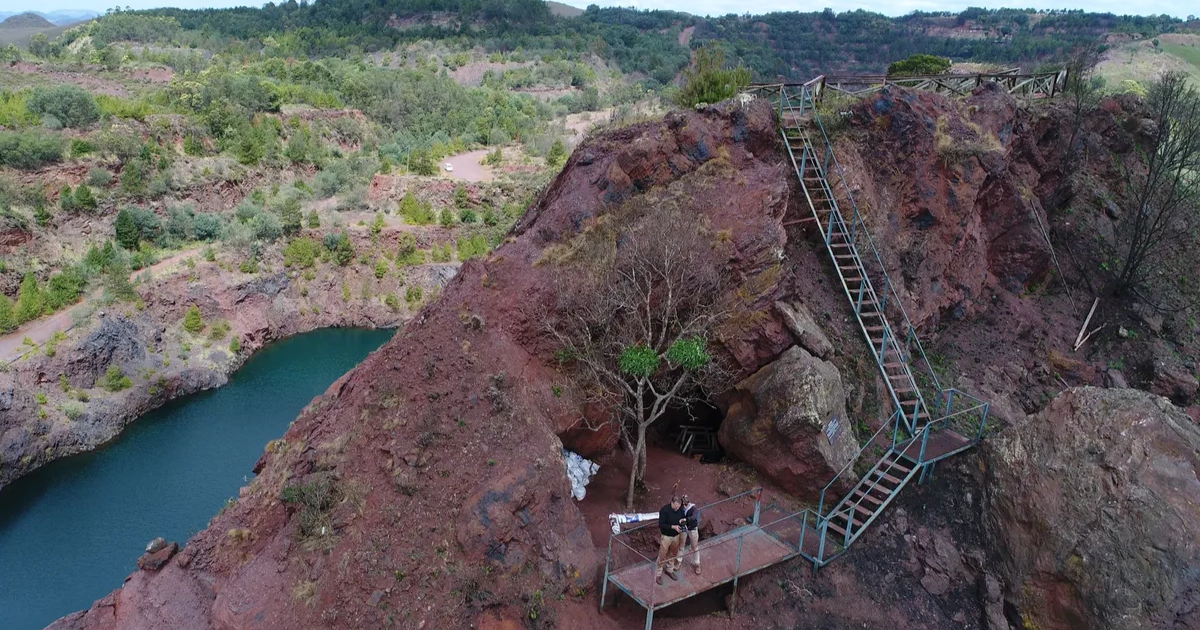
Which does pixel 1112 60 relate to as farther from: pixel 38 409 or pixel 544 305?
pixel 38 409

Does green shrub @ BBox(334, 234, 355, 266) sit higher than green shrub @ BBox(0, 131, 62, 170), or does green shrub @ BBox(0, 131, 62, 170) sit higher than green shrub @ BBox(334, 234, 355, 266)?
green shrub @ BBox(0, 131, 62, 170)

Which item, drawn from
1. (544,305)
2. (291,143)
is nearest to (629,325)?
(544,305)

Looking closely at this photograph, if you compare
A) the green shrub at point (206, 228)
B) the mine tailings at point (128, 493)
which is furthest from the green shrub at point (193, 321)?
the green shrub at point (206, 228)

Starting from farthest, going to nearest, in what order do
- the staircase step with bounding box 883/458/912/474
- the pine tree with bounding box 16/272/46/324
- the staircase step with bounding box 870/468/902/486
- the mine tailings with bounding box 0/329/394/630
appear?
the pine tree with bounding box 16/272/46/324 → the mine tailings with bounding box 0/329/394/630 → the staircase step with bounding box 883/458/912/474 → the staircase step with bounding box 870/468/902/486

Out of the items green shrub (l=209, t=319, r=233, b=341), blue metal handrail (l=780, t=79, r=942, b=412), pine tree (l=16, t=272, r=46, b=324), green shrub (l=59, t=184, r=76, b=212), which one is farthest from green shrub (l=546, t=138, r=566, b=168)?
blue metal handrail (l=780, t=79, r=942, b=412)

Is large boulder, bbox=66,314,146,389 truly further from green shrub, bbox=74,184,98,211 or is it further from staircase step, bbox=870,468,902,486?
staircase step, bbox=870,468,902,486

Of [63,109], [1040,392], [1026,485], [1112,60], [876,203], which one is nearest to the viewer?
[1026,485]

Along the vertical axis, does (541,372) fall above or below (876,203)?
below

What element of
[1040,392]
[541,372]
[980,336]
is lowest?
[1040,392]
